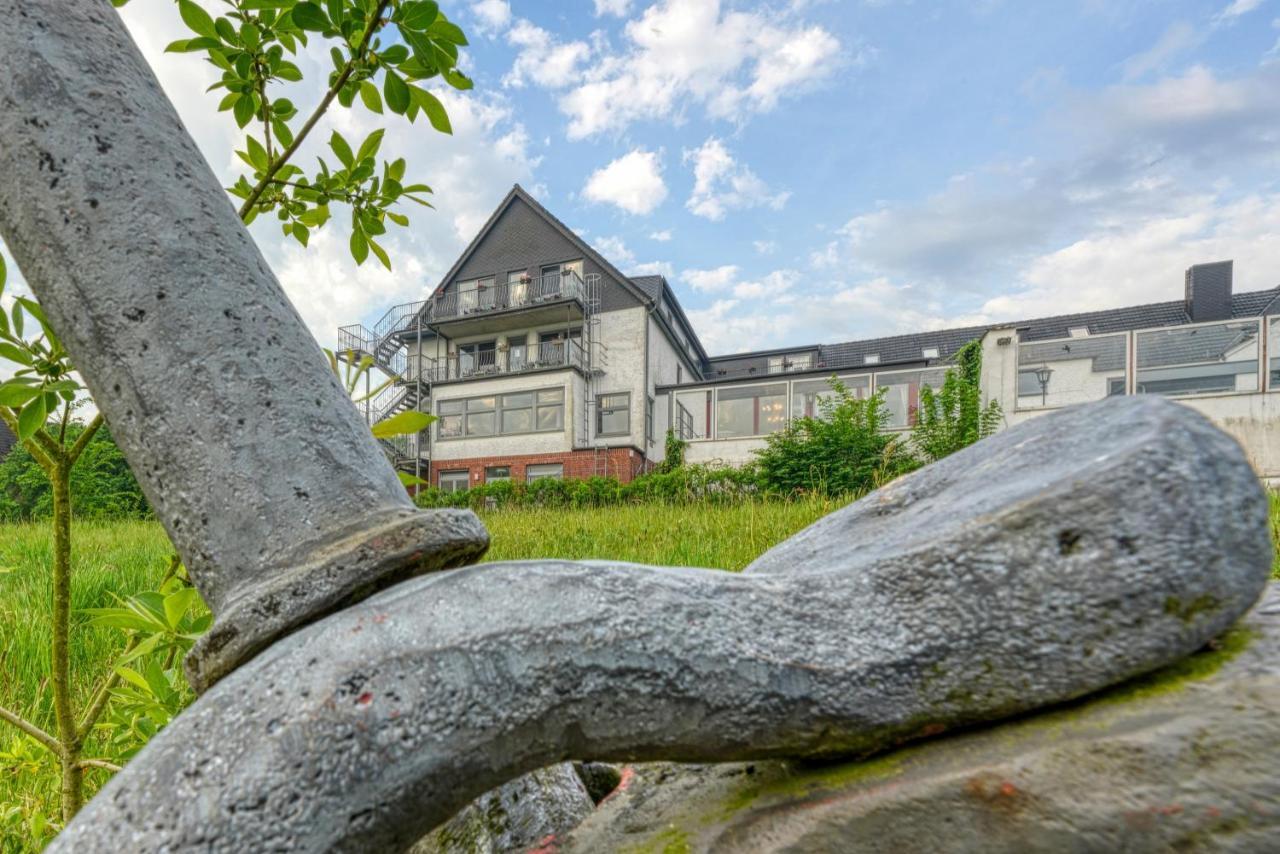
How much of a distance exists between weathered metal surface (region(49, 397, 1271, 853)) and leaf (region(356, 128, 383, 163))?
1.23m

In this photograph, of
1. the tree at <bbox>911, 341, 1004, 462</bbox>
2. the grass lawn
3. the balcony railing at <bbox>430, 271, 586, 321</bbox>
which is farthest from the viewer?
the balcony railing at <bbox>430, 271, 586, 321</bbox>

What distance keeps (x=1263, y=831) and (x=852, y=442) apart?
11853mm

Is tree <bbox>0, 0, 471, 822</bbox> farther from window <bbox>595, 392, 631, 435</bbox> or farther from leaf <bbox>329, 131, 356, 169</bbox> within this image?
window <bbox>595, 392, 631, 435</bbox>

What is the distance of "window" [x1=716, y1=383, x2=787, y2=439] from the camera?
62.1 feet

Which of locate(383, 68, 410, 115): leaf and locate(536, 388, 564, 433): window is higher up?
locate(383, 68, 410, 115): leaf

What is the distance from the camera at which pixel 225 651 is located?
78 cm

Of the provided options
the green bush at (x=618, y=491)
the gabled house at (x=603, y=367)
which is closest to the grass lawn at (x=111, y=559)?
the green bush at (x=618, y=491)

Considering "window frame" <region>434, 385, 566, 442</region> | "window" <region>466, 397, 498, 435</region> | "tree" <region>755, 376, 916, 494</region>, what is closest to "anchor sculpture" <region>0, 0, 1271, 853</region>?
"tree" <region>755, 376, 916, 494</region>

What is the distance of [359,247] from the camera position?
1.65 metres

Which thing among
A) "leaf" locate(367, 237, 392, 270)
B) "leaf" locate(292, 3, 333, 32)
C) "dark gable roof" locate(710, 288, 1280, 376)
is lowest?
"leaf" locate(367, 237, 392, 270)

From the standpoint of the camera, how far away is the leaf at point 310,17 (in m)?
1.21

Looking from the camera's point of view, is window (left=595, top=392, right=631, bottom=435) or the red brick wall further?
window (left=595, top=392, right=631, bottom=435)

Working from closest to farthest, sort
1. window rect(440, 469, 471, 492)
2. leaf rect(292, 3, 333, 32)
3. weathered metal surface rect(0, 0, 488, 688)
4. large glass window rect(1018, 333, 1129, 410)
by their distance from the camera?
weathered metal surface rect(0, 0, 488, 688)
leaf rect(292, 3, 333, 32)
large glass window rect(1018, 333, 1129, 410)
window rect(440, 469, 471, 492)

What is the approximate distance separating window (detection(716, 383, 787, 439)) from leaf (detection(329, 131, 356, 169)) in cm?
1747
